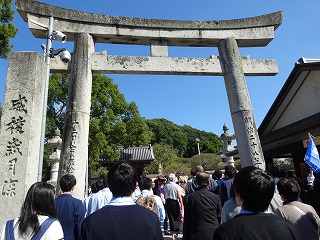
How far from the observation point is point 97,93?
77.7 feet

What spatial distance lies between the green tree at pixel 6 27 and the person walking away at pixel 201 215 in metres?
10.8

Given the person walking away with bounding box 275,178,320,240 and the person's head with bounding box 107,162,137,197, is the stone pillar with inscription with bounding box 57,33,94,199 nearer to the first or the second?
the person's head with bounding box 107,162,137,197

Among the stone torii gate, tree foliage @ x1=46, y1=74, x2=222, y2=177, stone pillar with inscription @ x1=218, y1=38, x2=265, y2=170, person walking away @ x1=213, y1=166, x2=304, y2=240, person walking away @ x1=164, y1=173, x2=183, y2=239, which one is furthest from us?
tree foliage @ x1=46, y1=74, x2=222, y2=177

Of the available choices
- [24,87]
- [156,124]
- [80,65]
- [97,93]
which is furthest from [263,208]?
[156,124]

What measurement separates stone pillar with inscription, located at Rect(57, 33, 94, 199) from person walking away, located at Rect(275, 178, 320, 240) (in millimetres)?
5064

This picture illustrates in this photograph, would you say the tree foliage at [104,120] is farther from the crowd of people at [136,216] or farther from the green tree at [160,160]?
the crowd of people at [136,216]

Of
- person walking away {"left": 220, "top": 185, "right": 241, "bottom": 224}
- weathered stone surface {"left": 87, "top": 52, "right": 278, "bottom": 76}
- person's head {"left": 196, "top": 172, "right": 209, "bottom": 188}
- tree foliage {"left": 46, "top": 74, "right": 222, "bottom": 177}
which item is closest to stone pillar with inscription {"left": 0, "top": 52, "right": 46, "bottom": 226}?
weathered stone surface {"left": 87, "top": 52, "right": 278, "bottom": 76}

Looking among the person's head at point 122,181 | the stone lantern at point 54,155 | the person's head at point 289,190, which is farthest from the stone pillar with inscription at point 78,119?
the stone lantern at point 54,155

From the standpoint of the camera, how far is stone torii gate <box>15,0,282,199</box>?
702 cm

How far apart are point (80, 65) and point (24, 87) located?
2.51 metres

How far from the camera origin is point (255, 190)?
1833 millimetres

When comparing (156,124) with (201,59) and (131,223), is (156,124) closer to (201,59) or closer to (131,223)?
(201,59)

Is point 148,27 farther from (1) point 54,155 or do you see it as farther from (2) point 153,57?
(1) point 54,155

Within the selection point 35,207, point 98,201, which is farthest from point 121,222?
point 98,201
